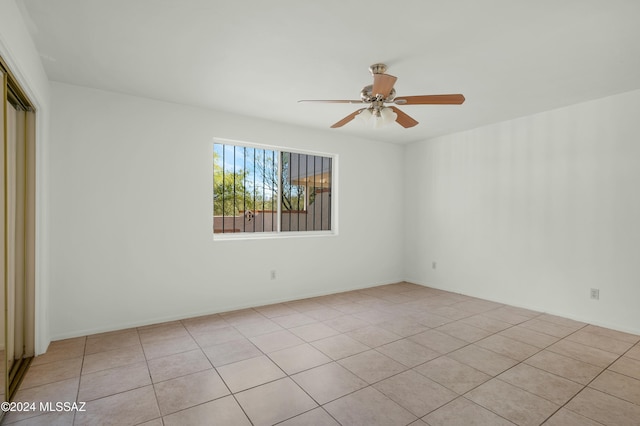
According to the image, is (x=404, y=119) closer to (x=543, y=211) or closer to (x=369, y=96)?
(x=369, y=96)

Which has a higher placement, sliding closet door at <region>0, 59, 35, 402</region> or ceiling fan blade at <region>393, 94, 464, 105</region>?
ceiling fan blade at <region>393, 94, 464, 105</region>

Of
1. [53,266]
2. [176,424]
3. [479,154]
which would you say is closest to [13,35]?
[53,266]

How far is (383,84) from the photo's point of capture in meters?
2.25

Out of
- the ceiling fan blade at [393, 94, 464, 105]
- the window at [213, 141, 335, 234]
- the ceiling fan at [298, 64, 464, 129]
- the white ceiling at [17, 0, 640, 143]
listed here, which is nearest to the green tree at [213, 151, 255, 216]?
the window at [213, 141, 335, 234]

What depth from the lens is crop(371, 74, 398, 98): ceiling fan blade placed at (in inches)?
85.4

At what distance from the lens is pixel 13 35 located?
1.85m

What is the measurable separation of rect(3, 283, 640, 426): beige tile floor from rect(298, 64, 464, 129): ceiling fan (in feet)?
6.52

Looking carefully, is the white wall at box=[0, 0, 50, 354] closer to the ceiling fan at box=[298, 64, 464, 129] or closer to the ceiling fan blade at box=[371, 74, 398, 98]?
the ceiling fan at box=[298, 64, 464, 129]

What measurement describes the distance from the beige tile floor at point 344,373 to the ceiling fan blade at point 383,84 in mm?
2075

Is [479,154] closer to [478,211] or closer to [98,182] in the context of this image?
[478,211]

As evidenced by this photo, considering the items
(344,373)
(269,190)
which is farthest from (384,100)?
(269,190)

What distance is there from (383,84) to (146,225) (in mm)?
2719

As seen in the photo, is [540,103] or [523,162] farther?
[523,162]

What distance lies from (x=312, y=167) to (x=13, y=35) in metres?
3.44
